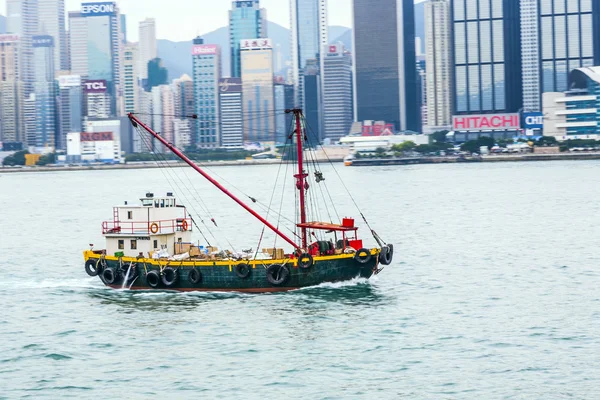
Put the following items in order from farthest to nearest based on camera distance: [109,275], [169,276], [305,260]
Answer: [109,275] → [169,276] → [305,260]

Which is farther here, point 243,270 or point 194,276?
point 194,276

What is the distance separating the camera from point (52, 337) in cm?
3653

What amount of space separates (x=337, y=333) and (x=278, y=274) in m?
6.54

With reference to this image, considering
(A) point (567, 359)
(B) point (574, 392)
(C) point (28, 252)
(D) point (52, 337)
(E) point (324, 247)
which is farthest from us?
(C) point (28, 252)

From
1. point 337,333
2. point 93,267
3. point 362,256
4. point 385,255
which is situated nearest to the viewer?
point 337,333

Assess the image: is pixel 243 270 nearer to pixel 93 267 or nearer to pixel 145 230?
pixel 145 230

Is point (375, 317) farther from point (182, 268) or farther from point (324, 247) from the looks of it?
point (182, 268)

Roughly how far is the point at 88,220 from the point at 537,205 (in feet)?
119

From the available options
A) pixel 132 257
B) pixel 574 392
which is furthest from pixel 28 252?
pixel 574 392

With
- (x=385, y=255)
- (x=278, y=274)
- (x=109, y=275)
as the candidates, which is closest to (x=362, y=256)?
(x=385, y=255)

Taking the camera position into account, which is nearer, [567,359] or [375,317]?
[567,359]

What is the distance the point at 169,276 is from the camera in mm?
42281

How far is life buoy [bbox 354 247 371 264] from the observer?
41750 millimetres

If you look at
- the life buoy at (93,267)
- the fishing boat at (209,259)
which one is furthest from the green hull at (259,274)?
the life buoy at (93,267)
